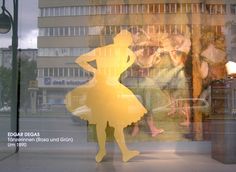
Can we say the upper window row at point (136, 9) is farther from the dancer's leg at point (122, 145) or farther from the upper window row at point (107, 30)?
the dancer's leg at point (122, 145)

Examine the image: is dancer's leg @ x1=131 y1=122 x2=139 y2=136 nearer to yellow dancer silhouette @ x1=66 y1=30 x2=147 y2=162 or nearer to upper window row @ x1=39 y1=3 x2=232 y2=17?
yellow dancer silhouette @ x1=66 y1=30 x2=147 y2=162

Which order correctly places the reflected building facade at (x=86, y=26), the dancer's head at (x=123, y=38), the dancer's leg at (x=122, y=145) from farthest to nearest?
the dancer's head at (x=123, y=38) < the reflected building facade at (x=86, y=26) < the dancer's leg at (x=122, y=145)

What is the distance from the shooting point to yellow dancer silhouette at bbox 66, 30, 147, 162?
956 cm

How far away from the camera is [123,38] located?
999cm

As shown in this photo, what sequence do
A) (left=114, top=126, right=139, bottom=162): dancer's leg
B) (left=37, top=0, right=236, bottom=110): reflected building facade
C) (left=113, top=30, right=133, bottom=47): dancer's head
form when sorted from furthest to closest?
(left=113, top=30, right=133, bottom=47): dancer's head
(left=37, top=0, right=236, bottom=110): reflected building facade
(left=114, top=126, right=139, bottom=162): dancer's leg

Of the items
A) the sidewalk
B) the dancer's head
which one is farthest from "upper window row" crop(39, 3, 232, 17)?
the sidewalk

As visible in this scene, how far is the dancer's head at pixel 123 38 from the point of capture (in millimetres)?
9922

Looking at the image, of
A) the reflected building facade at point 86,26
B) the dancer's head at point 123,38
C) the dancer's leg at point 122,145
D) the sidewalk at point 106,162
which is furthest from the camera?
the dancer's head at point 123,38

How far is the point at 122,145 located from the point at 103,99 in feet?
2.79

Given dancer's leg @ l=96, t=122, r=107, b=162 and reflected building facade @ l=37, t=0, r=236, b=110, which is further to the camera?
reflected building facade @ l=37, t=0, r=236, b=110

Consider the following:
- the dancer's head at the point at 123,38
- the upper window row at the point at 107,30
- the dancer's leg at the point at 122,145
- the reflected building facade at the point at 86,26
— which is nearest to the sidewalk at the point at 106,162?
the dancer's leg at the point at 122,145

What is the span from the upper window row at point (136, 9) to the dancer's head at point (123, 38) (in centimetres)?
39

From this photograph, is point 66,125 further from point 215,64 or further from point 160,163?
point 215,64

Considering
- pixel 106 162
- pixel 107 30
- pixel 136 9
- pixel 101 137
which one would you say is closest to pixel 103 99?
pixel 101 137
